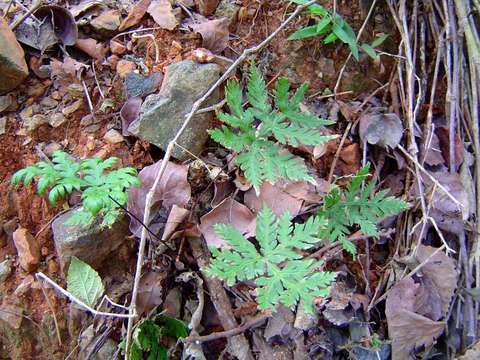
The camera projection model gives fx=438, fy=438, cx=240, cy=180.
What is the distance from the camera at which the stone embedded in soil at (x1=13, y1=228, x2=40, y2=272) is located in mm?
1943

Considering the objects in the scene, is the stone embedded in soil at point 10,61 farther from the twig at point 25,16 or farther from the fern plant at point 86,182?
the fern plant at point 86,182

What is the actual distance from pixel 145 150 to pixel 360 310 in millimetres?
1255

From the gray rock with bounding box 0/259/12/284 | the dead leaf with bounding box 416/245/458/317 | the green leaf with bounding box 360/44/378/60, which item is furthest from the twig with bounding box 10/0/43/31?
the dead leaf with bounding box 416/245/458/317

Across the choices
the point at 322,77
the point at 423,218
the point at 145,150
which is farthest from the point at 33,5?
the point at 423,218

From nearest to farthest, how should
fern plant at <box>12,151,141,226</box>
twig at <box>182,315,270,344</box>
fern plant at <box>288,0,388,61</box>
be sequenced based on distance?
fern plant at <box>12,151,141,226</box> < twig at <box>182,315,270,344</box> < fern plant at <box>288,0,388,61</box>

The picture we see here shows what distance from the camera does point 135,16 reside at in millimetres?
2385

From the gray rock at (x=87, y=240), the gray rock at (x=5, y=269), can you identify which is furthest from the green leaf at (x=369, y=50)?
the gray rock at (x=5, y=269)

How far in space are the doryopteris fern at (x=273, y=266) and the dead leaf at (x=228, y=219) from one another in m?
0.23

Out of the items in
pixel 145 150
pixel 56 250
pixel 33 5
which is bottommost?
pixel 56 250

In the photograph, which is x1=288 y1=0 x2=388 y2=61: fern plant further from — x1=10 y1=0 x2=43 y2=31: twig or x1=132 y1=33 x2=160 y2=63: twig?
x1=10 y1=0 x2=43 y2=31: twig

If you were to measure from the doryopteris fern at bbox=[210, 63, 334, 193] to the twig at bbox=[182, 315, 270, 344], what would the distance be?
1.98ft

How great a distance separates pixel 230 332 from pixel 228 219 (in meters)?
0.50

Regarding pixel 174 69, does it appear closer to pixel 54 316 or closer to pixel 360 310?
pixel 54 316

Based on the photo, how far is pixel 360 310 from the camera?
6.51 feet
